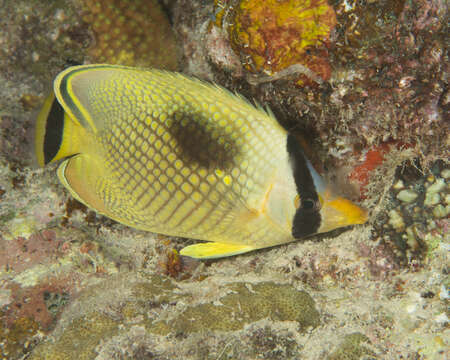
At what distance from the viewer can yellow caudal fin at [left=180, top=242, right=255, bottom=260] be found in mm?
2131

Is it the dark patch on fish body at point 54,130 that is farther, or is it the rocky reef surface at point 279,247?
the dark patch on fish body at point 54,130

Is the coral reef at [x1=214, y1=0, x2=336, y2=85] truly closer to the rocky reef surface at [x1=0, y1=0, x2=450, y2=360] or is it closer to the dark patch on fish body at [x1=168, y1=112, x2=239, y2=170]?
the rocky reef surface at [x1=0, y1=0, x2=450, y2=360]

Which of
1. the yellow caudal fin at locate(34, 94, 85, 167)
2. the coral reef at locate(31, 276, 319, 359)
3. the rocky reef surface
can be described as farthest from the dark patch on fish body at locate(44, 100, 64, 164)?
the coral reef at locate(31, 276, 319, 359)

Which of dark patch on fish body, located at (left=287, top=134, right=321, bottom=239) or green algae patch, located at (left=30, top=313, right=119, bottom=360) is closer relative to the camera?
dark patch on fish body, located at (left=287, top=134, right=321, bottom=239)

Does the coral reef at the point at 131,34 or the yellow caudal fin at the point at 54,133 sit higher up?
the coral reef at the point at 131,34

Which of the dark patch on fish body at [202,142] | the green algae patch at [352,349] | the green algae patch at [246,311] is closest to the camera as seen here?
the green algae patch at [352,349]

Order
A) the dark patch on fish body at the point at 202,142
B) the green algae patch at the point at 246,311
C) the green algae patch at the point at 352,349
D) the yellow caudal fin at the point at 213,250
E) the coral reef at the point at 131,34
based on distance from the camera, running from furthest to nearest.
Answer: the coral reef at the point at 131,34 → the yellow caudal fin at the point at 213,250 → the green algae patch at the point at 246,311 → the dark patch on fish body at the point at 202,142 → the green algae patch at the point at 352,349

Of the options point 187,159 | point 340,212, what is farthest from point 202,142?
point 340,212

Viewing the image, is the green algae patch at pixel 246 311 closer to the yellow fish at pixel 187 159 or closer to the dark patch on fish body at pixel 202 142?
the yellow fish at pixel 187 159

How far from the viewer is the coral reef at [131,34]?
301 cm

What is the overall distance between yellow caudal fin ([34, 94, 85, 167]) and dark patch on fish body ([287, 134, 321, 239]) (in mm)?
1385

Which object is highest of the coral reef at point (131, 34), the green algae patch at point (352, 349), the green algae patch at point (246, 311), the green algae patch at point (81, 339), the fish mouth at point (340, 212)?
the coral reef at point (131, 34)

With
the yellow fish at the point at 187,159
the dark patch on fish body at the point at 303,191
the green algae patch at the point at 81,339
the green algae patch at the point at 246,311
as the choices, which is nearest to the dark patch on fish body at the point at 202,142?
the yellow fish at the point at 187,159

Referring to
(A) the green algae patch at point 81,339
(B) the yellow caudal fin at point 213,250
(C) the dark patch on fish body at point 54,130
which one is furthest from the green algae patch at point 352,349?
(C) the dark patch on fish body at point 54,130
